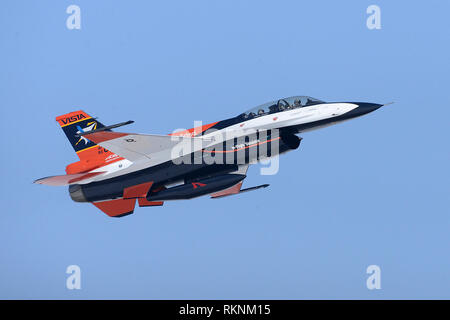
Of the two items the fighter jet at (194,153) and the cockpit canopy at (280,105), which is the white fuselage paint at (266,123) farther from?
the cockpit canopy at (280,105)

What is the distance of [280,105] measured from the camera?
2830 centimetres

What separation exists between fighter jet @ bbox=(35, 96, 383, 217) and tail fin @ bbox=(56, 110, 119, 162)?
86 mm

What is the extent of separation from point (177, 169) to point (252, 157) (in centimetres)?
284

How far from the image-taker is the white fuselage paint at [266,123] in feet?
90.3

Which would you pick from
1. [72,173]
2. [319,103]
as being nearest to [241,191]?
[319,103]

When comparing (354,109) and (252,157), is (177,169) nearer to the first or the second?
(252,157)

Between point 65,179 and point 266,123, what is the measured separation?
7.78m

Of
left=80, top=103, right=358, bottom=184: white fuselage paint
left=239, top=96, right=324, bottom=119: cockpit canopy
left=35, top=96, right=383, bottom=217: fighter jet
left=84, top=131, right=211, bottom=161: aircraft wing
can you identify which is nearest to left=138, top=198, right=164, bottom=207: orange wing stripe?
left=35, top=96, right=383, bottom=217: fighter jet

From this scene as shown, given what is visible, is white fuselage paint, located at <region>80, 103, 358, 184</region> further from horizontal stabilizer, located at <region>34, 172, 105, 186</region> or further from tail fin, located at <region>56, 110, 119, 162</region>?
tail fin, located at <region>56, 110, 119, 162</region>

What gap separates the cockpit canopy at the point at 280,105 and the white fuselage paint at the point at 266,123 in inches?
8.2

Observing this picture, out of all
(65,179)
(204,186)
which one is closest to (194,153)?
(204,186)

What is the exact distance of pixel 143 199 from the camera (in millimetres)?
28938
